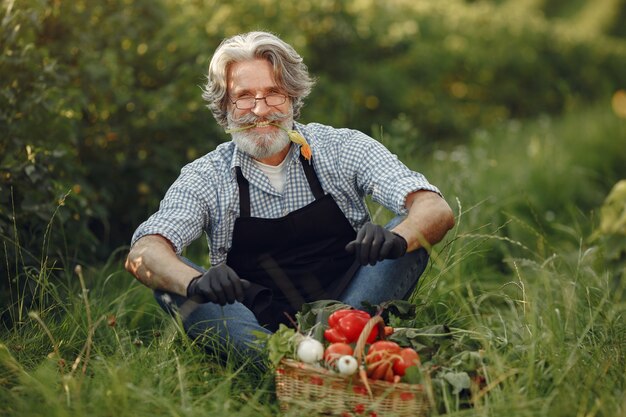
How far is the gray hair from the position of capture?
3.65m

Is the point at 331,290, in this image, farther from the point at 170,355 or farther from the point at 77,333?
the point at 77,333

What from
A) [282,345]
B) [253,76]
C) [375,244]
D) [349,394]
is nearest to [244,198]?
[253,76]

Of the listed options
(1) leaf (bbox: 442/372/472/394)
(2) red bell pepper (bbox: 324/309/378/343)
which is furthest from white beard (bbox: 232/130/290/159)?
(1) leaf (bbox: 442/372/472/394)

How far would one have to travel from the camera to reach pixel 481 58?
10.3 meters

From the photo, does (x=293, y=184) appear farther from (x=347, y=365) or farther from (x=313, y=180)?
(x=347, y=365)

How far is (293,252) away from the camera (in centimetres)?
360

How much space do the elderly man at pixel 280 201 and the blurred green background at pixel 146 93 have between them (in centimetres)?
62

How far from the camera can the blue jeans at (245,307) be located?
3.27 m

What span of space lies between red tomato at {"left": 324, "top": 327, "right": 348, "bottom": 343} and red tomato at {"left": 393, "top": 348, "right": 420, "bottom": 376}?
199 mm

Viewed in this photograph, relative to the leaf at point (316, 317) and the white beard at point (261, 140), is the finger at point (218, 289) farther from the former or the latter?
the white beard at point (261, 140)

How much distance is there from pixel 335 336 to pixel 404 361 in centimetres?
26

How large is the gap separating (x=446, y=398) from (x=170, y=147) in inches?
130

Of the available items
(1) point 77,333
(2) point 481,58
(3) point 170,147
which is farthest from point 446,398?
(2) point 481,58

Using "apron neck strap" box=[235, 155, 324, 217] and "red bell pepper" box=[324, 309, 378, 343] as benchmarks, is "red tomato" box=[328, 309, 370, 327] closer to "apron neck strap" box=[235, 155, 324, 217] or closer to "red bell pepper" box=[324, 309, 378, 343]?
"red bell pepper" box=[324, 309, 378, 343]
